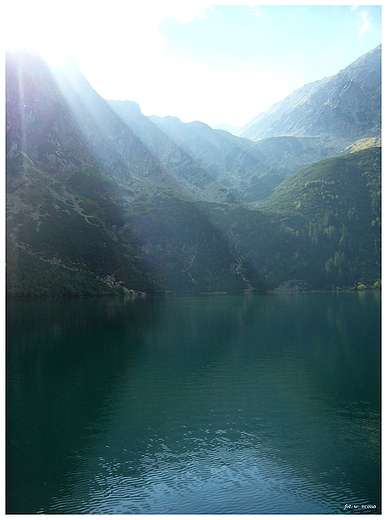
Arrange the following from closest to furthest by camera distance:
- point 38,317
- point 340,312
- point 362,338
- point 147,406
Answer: point 147,406
point 362,338
point 38,317
point 340,312

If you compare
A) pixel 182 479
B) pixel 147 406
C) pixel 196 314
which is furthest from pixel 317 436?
pixel 196 314

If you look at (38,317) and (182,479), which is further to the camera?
(38,317)
